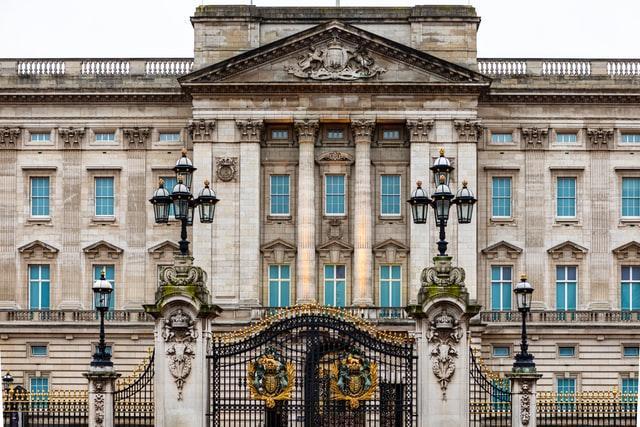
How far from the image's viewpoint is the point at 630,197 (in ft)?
281

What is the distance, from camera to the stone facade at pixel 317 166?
83.0 metres

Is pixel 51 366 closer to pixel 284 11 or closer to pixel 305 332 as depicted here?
pixel 284 11

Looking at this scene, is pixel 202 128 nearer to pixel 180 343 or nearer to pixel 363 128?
pixel 363 128

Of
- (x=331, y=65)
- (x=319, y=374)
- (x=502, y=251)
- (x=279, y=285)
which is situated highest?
(x=331, y=65)

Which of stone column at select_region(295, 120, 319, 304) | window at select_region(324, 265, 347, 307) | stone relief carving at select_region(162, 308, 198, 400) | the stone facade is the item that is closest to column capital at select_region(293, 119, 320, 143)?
stone column at select_region(295, 120, 319, 304)

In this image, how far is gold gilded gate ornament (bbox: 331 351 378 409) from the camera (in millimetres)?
49844

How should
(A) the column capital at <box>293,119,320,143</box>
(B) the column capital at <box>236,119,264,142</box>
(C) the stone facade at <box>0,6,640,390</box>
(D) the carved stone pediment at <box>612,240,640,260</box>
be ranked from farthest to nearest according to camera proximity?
(D) the carved stone pediment at <box>612,240,640,260</box>
(B) the column capital at <box>236,119,264,142</box>
(A) the column capital at <box>293,119,320,143</box>
(C) the stone facade at <box>0,6,640,390</box>

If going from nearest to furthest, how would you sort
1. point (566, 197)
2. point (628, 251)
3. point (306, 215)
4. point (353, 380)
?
point (353, 380)
point (306, 215)
point (628, 251)
point (566, 197)

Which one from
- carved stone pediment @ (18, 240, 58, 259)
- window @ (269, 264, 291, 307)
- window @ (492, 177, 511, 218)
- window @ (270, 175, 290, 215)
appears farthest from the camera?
window @ (492, 177, 511, 218)

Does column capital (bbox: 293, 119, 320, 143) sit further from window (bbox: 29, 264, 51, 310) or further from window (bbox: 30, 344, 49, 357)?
window (bbox: 30, 344, 49, 357)

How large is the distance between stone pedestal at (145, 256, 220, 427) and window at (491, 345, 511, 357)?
36318mm

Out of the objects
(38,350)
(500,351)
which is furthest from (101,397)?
(500,351)

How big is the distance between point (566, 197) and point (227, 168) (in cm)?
1711

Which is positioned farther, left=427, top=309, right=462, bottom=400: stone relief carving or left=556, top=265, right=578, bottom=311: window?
left=556, top=265, right=578, bottom=311: window
